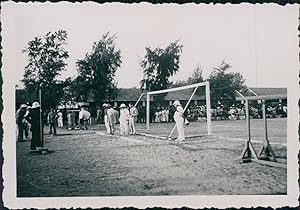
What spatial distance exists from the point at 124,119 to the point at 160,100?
0.87ft

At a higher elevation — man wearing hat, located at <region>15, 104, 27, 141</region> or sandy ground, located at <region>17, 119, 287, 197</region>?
man wearing hat, located at <region>15, 104, 27, 141</region>

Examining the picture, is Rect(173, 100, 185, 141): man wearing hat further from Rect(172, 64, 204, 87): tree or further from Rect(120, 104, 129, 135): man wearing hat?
Rect(120, 104, 129, 135): man wearing hat

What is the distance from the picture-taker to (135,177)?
2.44 meters

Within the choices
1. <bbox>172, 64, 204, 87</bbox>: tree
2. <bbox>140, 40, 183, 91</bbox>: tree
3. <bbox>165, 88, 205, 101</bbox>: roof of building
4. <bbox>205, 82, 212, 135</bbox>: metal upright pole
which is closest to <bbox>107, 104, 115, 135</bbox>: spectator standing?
<bbox>140, 40, 183, 91</bbox>: tree

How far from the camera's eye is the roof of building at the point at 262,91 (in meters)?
2.46

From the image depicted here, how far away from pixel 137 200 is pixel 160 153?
0.32 m

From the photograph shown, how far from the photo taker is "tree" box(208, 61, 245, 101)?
2492 millimetres

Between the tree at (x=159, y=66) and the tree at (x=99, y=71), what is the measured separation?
0.60 ft

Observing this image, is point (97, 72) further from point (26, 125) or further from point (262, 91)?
point (262, 91)

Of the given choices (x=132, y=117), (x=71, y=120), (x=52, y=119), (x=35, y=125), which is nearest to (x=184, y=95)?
(x=132, y=117)

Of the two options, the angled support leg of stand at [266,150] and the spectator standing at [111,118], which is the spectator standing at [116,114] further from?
the angled support leg of stand at [266,150]

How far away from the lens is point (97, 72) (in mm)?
2574

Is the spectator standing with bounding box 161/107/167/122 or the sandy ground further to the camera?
the spectator standing with bounding box 161/107/167/122

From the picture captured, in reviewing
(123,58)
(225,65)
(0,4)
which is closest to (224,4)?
(225,65)
